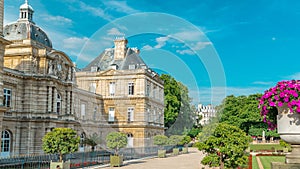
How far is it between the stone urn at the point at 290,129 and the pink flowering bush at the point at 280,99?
190 millimetres

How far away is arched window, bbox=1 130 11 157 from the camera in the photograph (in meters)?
27.5

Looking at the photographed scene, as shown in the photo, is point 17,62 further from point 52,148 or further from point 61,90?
point 52,148

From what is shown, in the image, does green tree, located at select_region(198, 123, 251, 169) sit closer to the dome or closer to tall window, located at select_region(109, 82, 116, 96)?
tall window, located at select_region(109, 82, 116, 96)

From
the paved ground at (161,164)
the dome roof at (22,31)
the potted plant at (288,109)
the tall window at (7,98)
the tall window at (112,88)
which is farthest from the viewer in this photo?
the dome roof at (22,31)

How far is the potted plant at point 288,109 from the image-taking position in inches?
362

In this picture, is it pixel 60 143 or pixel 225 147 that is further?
pixel 60 143

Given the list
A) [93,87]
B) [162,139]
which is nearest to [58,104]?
[162,139]

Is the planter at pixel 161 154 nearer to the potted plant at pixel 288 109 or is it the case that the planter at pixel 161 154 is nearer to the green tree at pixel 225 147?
the green tree at pixel 225 147

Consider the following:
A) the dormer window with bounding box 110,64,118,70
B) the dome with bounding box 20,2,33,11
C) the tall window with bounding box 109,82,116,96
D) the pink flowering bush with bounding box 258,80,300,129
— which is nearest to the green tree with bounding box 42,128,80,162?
the dormer window with bounding box 110,64,118,70

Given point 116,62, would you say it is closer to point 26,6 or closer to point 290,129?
point 290,129

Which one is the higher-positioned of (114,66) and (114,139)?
(114,66)

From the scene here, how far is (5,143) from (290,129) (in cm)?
2443

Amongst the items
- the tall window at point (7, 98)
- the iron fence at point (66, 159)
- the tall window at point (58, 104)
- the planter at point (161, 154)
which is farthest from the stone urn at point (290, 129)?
the tall window at point (58, 104)

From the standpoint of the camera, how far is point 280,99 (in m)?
9.59
